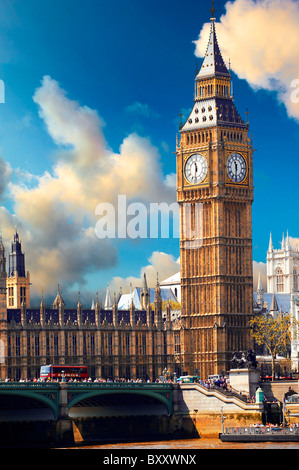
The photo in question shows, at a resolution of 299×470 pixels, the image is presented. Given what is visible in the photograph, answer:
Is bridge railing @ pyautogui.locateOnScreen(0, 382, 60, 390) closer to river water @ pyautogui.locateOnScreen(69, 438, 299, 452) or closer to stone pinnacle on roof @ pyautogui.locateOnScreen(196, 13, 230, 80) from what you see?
river water @ pyautogui.locateOnScreen(69, 438, 299, 452)

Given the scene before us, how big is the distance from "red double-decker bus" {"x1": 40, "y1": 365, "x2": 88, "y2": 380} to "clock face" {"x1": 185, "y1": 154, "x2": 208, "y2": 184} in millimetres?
32136

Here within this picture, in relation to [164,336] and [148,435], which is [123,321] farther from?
[148,435]

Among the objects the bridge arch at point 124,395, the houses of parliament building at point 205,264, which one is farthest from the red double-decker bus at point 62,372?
the houses of parliament building at point 205,264

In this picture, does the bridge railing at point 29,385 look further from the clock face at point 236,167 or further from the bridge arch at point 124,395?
the clock face at point 236,167

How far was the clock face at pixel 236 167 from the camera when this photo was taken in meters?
181

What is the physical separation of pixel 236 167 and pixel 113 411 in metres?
42.5

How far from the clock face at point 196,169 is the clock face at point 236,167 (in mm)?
3005

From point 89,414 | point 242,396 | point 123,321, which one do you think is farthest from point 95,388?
point 123,321

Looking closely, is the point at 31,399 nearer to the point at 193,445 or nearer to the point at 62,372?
the point at 62,372

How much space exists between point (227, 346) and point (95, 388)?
3567 centimetres

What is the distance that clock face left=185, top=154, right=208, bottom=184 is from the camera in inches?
7106

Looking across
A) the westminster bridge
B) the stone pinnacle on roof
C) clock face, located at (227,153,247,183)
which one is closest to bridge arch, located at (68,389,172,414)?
the westminster bridge

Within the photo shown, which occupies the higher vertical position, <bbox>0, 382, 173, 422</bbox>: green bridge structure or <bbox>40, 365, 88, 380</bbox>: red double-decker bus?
<bbox>40, 365, 88, 380</bbox>: red double-decker bus
